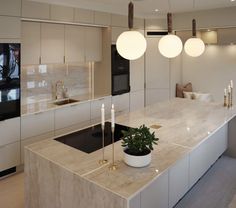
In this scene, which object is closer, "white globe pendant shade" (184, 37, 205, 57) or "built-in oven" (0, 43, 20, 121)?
"white globe pendant shade" (184, 37, 205, 57)

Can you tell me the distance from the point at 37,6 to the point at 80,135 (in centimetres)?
230

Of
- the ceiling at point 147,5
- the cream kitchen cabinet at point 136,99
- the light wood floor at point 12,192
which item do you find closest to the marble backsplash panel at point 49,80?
the cream kitchen cabinet at point 136,99

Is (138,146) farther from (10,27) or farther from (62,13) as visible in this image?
(62,13)

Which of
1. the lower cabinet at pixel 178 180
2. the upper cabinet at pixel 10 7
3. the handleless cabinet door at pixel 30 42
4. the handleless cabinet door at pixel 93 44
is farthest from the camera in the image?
the handleless cabinet door at pixel 93 44

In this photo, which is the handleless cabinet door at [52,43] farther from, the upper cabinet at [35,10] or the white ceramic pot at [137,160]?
the white ceramic pot at [137,160]

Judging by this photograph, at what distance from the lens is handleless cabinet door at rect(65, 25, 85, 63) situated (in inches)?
194

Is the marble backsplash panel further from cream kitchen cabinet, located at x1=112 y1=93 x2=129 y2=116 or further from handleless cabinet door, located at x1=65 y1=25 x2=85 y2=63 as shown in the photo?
cream kitchen cabinet, located at x1=112 y1=93 x2=129 y2=116

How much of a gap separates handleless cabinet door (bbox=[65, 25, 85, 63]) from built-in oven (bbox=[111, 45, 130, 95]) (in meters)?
0.69

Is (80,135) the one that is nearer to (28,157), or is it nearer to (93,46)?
(28,157)

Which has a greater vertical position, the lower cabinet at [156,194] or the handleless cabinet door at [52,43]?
the handleless cabinet door at [52,43]

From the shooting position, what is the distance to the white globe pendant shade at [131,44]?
7.75ft

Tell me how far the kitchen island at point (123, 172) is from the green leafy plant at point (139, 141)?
138 millimetres

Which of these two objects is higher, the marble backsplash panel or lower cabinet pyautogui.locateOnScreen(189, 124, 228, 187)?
the marble backsplash panel

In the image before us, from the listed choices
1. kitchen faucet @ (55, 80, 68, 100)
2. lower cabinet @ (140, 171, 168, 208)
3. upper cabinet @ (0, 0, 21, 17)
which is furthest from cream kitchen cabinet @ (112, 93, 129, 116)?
lower cabinet @ (140, 171, 168, 208)
